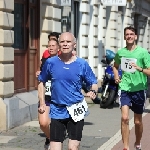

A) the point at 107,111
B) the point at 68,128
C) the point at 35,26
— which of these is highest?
the point at 35,26

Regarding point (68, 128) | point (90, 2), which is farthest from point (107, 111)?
point (68, 128)

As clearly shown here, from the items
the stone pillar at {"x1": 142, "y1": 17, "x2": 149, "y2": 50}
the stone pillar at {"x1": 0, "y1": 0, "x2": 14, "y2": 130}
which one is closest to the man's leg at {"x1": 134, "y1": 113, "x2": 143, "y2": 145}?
the stone pillar at {"x1": 0, "y1": 0, "x2": 14, "y2": 130}

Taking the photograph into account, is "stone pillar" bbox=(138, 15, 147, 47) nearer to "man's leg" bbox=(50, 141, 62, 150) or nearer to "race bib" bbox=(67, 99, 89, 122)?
"race bib" bbox=(67, 99, 89, 122)

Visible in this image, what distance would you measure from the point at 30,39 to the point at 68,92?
744 cm

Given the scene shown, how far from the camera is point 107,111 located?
1595 centimetres

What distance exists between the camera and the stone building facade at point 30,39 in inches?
454

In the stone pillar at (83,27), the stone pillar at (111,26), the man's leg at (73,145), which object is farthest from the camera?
the stone pillar at (111,26)

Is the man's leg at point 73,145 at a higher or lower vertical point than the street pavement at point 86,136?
higher

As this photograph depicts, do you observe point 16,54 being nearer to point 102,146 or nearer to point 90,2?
point 102,146

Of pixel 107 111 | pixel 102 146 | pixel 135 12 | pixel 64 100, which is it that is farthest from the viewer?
pixel 135 12

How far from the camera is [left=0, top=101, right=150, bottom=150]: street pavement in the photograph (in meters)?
9.88

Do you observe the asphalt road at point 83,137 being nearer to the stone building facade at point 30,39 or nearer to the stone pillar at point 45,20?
the stone building facade at point 30,39

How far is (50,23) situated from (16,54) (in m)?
1.86

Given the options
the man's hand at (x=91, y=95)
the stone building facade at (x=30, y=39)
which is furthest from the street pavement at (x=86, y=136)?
the man's hand at (x=91, y=95)
